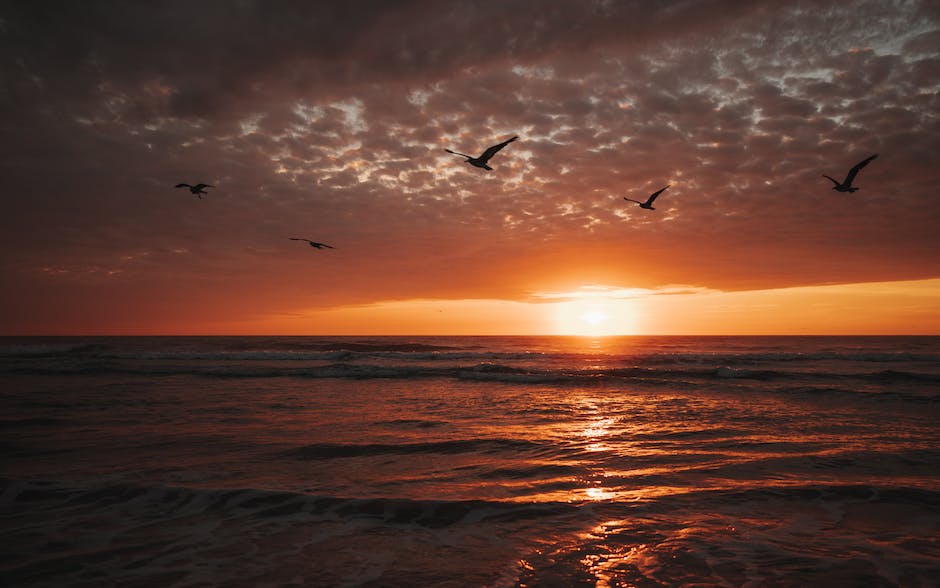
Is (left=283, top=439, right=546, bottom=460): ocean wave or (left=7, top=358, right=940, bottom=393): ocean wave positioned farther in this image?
(left=7, top=358, right=940, bottom=393): ocean wave

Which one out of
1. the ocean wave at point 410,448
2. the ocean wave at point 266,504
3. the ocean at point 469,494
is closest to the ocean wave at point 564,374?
the ocean at point 469,494

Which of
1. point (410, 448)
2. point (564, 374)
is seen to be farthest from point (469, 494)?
point (564, 374)

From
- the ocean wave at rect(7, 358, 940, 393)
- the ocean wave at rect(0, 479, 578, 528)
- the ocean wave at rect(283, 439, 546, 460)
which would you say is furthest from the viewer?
the ocean wave at rect(7, 358, 940, 393)

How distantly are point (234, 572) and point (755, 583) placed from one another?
18.1 feet

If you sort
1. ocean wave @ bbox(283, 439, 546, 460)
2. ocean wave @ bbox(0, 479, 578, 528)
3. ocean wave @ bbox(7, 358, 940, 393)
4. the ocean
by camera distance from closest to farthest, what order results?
1. the ocean
2. ocean wave @ bbox(0, 479, 578, 528)
3. ocean wave @ bbox(283, 439, 546, 460)
4. ocean wave @ bbox(7, 358, 940, 393)

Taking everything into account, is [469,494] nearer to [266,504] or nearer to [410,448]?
[266,504]

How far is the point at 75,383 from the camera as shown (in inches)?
955

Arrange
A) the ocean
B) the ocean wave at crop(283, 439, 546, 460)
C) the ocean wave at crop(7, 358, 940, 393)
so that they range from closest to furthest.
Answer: the ocean → the ocean wave at crop(283, 439, 546, 460) → the ocean wave at crop(7, 358, 940, 393)

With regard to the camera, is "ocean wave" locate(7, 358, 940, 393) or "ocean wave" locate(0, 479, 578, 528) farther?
"ocean wave" locate(7, 358, 940, 393)

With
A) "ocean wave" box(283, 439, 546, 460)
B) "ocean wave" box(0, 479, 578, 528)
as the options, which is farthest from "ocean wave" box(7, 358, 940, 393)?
"ocean wave" box(0, 479, 578, 528)

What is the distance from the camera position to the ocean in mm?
5750

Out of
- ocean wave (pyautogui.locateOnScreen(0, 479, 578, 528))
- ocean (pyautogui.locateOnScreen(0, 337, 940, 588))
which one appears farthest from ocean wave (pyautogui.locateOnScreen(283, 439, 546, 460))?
ocean wave (pyautogui.locateOnScreen(0, 479, 578, 528))

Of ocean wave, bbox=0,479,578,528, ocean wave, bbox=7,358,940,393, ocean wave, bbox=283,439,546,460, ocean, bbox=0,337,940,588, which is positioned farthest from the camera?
ocean wave, bbox=7,358,940,393

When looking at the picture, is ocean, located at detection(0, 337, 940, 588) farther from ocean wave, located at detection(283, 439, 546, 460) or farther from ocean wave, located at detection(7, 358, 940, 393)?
ocean wave, located at detection(7, 358, 940, 393)
